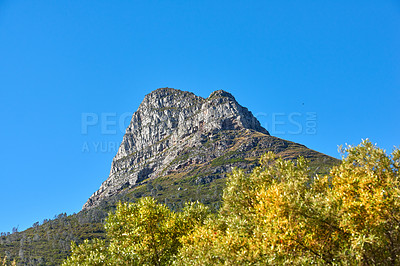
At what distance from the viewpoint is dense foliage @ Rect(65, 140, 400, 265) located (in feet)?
75.3

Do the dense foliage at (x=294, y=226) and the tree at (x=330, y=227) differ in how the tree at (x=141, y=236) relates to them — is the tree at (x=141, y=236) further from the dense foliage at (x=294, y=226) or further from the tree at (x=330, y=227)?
the tree at (x=330, y=227)

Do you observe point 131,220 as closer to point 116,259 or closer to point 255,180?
point 116,259

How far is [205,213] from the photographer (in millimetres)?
43875

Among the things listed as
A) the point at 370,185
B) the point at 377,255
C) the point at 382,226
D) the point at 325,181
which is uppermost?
the point at 325,181

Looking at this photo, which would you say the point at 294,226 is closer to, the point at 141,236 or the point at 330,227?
the point at 330,227

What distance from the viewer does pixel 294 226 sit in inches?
923

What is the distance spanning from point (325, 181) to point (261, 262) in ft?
48.0

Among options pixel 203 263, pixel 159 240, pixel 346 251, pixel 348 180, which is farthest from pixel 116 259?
pixel 348 180

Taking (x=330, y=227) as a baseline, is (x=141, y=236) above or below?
above

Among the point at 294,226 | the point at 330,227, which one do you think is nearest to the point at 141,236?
the point at 294,226

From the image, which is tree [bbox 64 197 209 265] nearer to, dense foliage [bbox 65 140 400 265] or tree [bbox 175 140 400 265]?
dense foliage [bbox 65 140 400 265]

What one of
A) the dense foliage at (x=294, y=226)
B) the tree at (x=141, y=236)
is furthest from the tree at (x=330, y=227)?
the tree at (x=141, y=236)

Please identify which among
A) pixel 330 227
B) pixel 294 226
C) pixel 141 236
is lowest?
pixel 330 227

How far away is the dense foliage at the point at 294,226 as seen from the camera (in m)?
23.0
